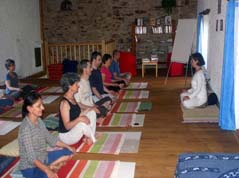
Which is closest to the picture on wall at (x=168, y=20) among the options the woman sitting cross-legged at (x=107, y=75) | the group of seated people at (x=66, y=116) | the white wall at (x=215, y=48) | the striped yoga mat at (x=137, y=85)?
the striped yoga mat at (x=137, y=85)

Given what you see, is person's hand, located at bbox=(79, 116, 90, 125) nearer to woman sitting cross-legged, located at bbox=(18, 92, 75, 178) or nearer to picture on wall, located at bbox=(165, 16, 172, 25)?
woman sitting cross-legged, located at bbox=(18, 92, 75, 178)

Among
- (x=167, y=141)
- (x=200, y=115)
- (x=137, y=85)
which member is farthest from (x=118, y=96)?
(x=167, y=141)

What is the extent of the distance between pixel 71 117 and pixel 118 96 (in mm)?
3339

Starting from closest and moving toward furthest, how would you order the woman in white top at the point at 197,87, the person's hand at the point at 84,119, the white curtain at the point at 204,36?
1. the person's hand at the point at 84,119
2. the woman in white top at the point at 197,87
3. the white curtain at the point at 204,36

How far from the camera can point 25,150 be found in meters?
2.66

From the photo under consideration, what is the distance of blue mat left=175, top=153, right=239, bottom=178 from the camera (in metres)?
2.86

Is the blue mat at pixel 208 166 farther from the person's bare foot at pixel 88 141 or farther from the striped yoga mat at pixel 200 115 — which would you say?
the striped yoga mat at pixel 200 115

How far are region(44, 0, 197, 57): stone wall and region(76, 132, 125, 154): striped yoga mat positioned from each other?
7440 mm

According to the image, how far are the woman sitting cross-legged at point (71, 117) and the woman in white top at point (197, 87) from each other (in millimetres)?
2070

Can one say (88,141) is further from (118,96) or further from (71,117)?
Result: (118,96)

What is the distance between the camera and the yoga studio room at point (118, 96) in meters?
3.17

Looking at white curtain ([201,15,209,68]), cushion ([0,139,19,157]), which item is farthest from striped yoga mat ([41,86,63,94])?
cushion ([0,139,19,157])

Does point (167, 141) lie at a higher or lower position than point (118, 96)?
lower

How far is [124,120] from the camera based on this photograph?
5121mm
